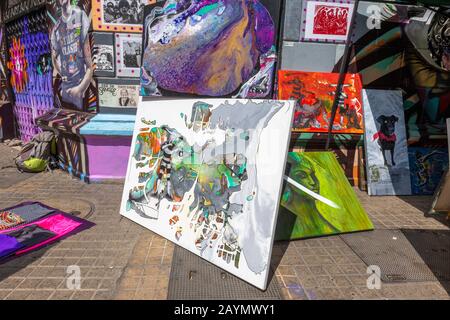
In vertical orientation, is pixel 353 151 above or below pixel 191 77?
below

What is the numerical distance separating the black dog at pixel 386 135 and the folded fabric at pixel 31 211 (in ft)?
18.8

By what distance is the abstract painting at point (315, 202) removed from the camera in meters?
3.66

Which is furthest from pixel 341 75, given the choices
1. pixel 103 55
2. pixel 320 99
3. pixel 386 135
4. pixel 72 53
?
pixel 72 53

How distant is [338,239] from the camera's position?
12.1ft

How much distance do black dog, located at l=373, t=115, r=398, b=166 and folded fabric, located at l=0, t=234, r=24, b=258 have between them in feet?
18.9

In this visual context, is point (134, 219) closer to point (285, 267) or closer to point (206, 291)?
point (206, 291)

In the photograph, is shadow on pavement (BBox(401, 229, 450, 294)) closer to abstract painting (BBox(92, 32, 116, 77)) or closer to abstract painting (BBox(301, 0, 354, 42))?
abstract painting (BBox(301, 0, 354, 42))

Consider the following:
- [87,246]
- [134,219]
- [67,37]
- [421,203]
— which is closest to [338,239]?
[421,203]

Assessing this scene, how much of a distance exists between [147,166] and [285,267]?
228 centimetres

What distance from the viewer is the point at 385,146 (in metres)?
5.36

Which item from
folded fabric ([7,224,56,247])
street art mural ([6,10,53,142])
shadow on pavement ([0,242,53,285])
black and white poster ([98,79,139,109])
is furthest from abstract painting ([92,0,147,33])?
shadow on pavement ([0,242,53,285])

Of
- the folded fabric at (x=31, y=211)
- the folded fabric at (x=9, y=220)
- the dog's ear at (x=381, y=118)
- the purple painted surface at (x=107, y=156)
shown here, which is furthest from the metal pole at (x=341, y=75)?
the folded fabric at (x=9, y=220)

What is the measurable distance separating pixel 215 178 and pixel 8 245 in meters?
2.48

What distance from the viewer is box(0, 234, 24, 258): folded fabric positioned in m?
3.09
